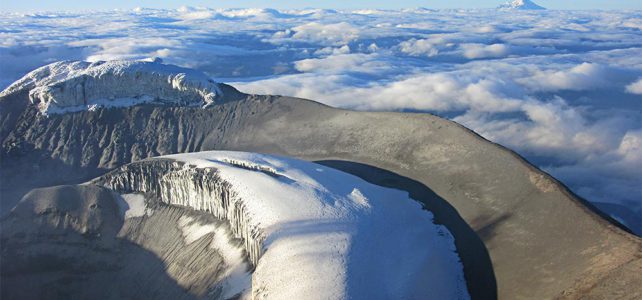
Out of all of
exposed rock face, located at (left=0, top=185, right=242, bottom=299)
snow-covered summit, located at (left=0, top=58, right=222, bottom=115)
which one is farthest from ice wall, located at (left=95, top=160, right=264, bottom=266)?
snow-covered summit, located at (left=0, top=58, right=222, bottom=115)

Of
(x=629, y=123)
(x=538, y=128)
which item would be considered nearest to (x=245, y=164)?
(x=538, y=128)

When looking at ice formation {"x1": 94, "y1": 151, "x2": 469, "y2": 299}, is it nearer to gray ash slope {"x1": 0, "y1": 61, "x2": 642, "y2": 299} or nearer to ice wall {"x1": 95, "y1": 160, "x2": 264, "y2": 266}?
ice wall {"x1": 95, "y1": 160, "x2": 264, "y2": 266}

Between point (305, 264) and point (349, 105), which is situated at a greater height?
point (305, 264)

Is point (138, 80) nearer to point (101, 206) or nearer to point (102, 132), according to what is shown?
point (102, 132)

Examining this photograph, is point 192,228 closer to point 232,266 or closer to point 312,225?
point 232,266

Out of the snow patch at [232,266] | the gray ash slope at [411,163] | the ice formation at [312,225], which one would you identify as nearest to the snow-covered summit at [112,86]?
the gray ash slope at [411,163]

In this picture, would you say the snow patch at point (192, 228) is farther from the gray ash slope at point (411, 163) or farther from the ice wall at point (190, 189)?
the gray ash slope at point (411, 163)

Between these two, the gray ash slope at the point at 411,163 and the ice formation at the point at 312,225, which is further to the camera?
the gray ash slope at the point at 411,163
